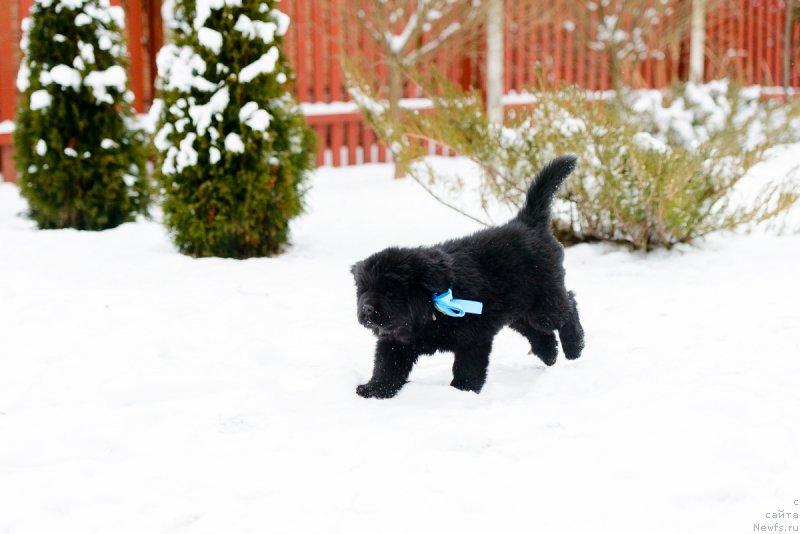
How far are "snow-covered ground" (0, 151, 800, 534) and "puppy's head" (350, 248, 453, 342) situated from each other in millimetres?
364

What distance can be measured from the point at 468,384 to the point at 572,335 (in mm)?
727

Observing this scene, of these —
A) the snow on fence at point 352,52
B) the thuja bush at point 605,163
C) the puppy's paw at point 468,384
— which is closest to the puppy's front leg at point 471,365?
the puppy's paw at point 468,384

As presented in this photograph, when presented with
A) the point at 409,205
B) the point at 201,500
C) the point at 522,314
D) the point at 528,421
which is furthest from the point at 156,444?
the point at 409,205

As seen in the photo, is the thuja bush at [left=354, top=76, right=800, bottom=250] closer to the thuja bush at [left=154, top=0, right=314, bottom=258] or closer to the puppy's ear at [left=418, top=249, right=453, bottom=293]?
the thuja bush at [left=154, top=0, right=314, bottom=258]

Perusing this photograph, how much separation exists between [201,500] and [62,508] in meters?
0.40

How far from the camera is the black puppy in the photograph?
3.21 metres

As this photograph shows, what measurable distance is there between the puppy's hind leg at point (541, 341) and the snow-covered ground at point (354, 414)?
0.25 ft

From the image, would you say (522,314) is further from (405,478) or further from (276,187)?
(276,187)

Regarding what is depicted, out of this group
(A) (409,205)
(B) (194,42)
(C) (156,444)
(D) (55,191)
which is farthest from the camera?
(A) (409,205)

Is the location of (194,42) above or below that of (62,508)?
above

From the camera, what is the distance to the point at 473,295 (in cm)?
341

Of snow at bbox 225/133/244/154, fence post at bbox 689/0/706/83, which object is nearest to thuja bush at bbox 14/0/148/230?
snow at bbox 225/133/244/154

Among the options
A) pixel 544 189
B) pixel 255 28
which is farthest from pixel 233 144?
pixel 544 189

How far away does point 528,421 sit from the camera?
3.13 metres
